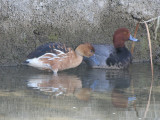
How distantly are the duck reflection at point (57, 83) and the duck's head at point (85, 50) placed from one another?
867 millimetres

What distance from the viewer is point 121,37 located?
970 cm

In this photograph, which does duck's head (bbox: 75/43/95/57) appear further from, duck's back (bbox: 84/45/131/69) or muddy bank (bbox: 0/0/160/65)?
muddy bank (bbox: 0/0/160/65)

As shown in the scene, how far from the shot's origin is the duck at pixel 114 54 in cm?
954

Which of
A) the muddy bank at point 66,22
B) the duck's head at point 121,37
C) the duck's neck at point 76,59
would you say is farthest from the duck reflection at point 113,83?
the muddy bank at point 66,22

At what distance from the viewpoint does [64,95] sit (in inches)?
235

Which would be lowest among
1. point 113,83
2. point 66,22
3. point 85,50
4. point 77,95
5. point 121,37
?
point 77,95

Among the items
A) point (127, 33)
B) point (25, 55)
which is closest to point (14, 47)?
point (25, 55)

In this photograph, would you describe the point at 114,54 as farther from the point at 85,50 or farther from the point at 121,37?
the point at 85,50

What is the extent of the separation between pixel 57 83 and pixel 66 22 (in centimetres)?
284

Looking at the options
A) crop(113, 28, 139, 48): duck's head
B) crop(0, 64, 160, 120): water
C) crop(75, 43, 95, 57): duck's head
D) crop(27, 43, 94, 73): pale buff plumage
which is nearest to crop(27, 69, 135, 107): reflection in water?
crop(0, 64, 160, 120): water

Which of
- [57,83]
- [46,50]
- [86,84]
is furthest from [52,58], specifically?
[86,84]

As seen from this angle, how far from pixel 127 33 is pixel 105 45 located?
57 centimetres

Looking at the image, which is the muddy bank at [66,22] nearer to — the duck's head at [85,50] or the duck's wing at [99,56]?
the duck's wing at [99,56]

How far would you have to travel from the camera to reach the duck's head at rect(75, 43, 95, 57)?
350 inches
